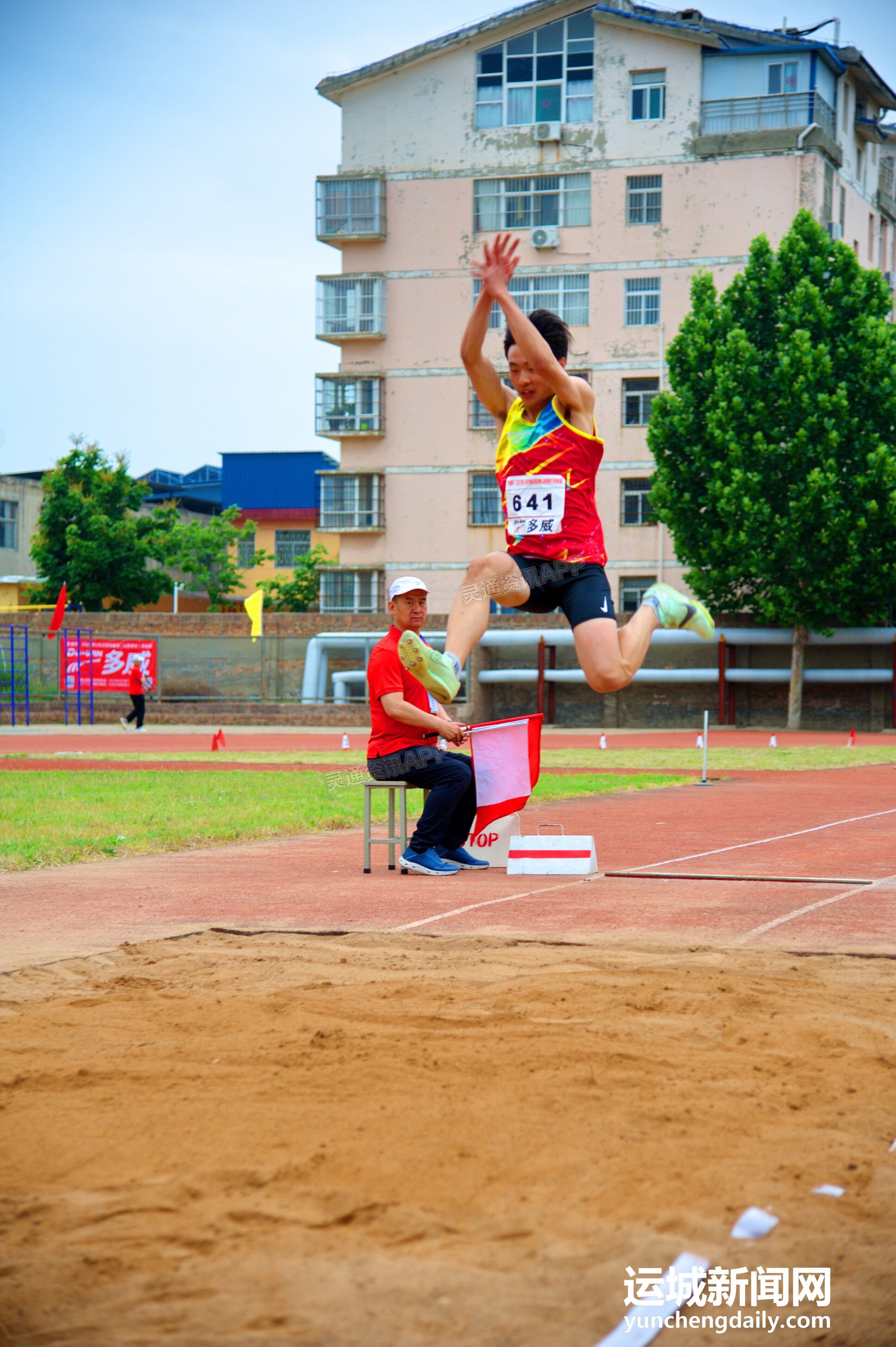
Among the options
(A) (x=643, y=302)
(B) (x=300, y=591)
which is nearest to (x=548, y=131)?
(A) (x=643, y=302)

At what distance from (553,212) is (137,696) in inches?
844

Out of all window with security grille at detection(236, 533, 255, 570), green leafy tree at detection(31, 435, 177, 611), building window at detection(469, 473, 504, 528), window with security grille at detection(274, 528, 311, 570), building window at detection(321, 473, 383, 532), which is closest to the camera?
building window at detection(469, 473, 504, 528)

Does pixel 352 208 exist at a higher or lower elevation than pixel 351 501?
higher

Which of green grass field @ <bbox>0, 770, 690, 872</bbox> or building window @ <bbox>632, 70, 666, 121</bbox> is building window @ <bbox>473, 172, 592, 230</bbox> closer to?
building window @ <bbox>632, 70, 666, 121</bbox>

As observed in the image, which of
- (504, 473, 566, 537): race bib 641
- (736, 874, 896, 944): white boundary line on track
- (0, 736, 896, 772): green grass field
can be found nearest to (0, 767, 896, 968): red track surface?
(736, 874, 896, 944): white boundary line on track

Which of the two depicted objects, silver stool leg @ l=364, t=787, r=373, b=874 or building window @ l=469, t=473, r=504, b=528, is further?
building window @ l=469, t=473, r=504, b=528

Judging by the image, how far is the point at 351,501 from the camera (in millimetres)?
44625

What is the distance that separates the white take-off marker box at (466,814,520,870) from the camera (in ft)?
29.9

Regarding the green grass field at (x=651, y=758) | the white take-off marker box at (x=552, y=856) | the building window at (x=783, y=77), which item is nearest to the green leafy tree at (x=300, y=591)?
the building window at (x=783, y=77)

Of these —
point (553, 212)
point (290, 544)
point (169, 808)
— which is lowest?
point (169, 808)

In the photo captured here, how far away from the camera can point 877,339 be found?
1225 inches

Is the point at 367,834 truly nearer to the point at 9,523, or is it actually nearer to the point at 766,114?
the point at 766,114

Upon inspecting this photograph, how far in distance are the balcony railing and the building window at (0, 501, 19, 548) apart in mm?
33921

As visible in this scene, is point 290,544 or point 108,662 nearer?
point 108,662
